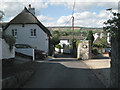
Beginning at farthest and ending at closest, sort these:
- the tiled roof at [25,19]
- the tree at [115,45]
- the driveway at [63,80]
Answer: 1. the tiled roof at [25,19]
2. the driveway at [63,80]
3. the tree at [115,45]

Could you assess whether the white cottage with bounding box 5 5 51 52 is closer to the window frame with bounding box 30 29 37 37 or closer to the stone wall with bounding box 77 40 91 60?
the window frame with bounding box 30 29 37 37

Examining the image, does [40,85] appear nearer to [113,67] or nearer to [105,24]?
[113,67]

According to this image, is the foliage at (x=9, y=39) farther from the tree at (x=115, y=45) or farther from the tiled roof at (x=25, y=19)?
the tiled roof at (x=25, y=19)

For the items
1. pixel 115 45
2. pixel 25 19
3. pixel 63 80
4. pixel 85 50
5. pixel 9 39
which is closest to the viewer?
pixel 115 45

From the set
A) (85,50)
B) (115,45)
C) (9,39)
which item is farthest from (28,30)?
(115,45)

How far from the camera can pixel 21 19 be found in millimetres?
28750

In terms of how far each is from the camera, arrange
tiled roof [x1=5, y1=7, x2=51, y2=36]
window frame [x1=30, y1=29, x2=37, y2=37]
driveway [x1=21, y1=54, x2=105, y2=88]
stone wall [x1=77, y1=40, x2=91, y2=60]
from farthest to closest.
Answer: window frame [x1=30, y1=29, x2=37, y2=37]
tiled roof [x1=5, y1=7, x2=51, y2=36]
stone wall [x1=77, y1=40, x2=91, y2=60]
driveway [x1=21, y1=54, x2=105, y2=88]

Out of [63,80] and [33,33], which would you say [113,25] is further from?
[33,33]

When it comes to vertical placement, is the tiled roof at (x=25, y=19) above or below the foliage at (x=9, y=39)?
above

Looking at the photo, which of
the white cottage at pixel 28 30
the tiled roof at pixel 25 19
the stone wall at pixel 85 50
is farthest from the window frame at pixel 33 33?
the stone wall at pixel 85 50

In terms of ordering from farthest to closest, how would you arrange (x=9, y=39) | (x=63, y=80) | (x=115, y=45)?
(x=9, y=39) < (x=63, y=80) < (x=115, y=45)

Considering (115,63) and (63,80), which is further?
(63,80)

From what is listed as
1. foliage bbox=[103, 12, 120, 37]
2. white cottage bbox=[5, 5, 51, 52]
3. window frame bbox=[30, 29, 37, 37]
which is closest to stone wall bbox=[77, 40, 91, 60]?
white cottage bbox=[5, 5, 51, 52]

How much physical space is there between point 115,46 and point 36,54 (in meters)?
15.4
